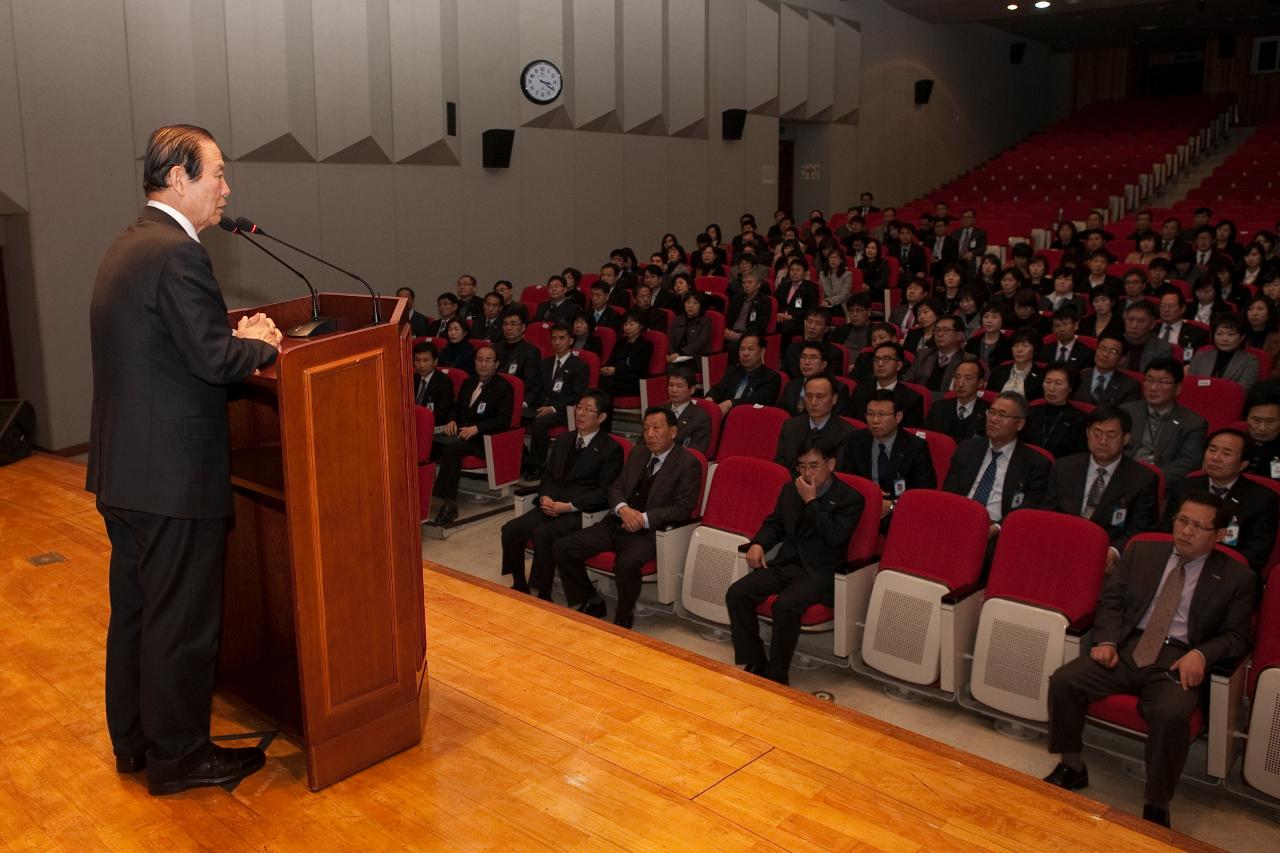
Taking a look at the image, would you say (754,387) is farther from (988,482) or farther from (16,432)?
(16,432)

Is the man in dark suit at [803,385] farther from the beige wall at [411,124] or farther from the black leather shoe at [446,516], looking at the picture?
the beige wall at [411,124]

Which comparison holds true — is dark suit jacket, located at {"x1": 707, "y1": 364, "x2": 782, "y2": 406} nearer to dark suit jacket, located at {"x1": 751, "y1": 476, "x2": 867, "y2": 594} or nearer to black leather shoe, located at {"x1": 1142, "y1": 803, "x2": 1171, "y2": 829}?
dark suit jacket, located at {"x1": 751, "y1": 476, "x2": 867, "y2": 594}

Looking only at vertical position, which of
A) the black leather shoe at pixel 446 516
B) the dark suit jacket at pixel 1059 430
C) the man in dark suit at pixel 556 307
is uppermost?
the man in dark suit at pixel 556 307

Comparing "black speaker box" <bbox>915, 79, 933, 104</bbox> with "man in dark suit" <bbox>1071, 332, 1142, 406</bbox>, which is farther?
"black speaker box" <bbox>915, 79, 933, 104</bbox>

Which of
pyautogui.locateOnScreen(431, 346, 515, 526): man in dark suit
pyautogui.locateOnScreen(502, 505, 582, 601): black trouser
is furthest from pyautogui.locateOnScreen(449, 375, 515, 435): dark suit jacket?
pyautogui.locateOnScreen(502, 505, 582, 601): black trouser

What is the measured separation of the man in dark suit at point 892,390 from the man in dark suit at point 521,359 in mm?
1878

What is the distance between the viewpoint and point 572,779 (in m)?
1.91

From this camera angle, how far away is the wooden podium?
1663 millimetres

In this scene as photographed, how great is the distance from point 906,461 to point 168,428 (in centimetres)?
295

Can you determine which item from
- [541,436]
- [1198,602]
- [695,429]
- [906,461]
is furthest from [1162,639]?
[541,436]

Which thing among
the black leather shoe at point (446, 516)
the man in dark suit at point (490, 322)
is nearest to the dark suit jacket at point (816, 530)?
the black leather shoe at point (446, 516)

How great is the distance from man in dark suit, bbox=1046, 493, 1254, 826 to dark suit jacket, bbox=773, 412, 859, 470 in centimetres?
154

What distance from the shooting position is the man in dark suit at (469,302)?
24.5 ft

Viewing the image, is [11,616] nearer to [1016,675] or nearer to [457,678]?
[457,678]
